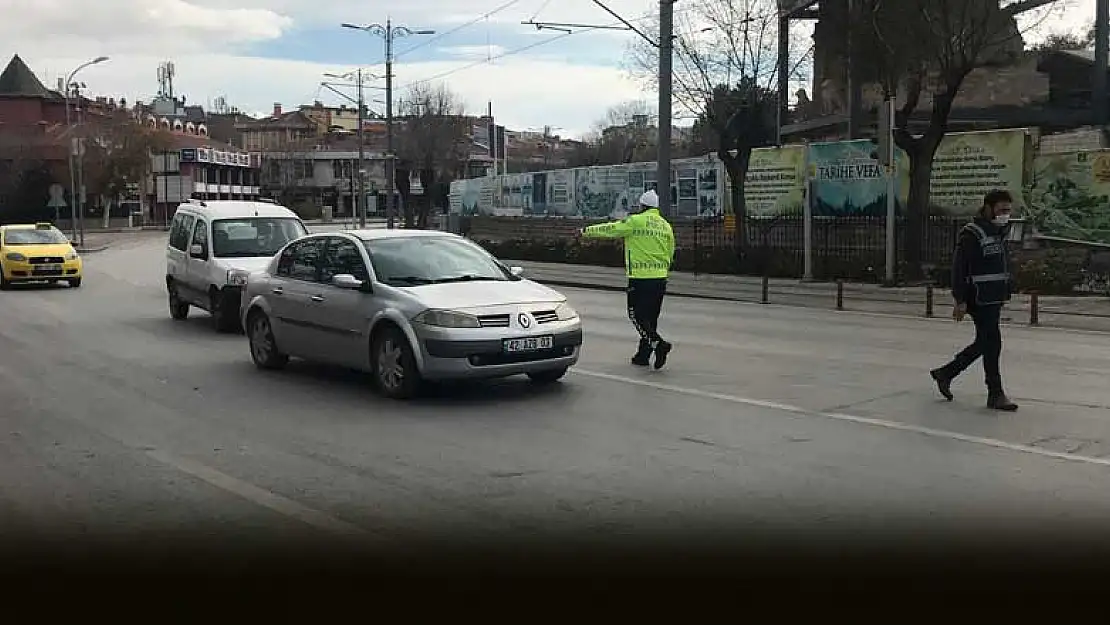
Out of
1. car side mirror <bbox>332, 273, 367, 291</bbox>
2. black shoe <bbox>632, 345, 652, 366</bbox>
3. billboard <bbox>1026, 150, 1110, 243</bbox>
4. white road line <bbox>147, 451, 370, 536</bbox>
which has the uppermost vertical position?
billboard <bbox>1026, 150, 1110, 243</bbox>

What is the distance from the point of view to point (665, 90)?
28828 mm

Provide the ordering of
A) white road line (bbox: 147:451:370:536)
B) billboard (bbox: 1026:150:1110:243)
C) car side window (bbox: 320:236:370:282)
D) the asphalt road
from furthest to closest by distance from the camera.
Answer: billboard (bbox: 1026:150:1110:243)
car side window (bbox: 320:236:370:282)
the asphalt road
white road line (bbox: 147:451:370:536)

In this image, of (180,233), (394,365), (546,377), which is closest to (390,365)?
(394,365)

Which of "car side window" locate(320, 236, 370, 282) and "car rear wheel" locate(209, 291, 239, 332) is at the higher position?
"car side window" locate(320, 236, 370, 282)

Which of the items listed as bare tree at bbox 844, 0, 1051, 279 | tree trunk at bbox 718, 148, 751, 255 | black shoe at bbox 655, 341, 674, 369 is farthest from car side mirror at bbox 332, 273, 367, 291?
tree trunk at bbox 718, 148, 751, 255

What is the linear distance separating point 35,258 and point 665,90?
49.8ft

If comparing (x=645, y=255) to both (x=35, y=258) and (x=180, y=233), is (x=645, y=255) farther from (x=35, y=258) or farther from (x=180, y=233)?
(x=35, y=258)

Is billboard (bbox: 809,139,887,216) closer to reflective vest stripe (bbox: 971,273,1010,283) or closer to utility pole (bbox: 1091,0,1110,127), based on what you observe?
utility pole (bbox: 1091,0,1110,127)

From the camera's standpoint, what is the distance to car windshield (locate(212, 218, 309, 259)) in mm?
16484

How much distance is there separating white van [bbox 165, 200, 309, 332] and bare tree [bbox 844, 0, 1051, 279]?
1432 centimetres

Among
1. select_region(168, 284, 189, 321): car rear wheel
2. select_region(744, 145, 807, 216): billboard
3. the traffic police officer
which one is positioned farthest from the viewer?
select_region(744, 145, 807, 216): billboard

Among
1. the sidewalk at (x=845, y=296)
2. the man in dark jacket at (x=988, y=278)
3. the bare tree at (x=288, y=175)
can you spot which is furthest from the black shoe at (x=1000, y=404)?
the bare tree at (x=288, y=175)

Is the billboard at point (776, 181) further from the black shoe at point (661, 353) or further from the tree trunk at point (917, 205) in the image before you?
the black shoe at point (661, 353)

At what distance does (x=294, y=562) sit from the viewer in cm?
559
